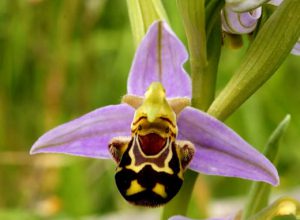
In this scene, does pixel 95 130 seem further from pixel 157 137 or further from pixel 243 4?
pixel 243 4

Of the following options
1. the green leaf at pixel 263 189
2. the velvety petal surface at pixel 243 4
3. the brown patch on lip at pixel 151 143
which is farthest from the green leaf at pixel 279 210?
the velvety petal surface at pixel 243 4

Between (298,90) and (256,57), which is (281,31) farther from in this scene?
(298,90)

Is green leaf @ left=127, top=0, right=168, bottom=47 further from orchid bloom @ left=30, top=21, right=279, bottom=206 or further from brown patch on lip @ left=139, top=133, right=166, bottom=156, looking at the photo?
brown patch on lip @ left=139, top=133, right=166, bottom=156

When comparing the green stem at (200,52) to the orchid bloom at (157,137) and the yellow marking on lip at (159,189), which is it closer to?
the orchid bloom at (157,137)

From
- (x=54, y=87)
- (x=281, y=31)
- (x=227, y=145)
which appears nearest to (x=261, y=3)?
(x=281, y=31)

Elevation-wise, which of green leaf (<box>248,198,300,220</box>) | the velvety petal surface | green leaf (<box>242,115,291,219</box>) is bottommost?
green leaf (<box>248,198,300,220</box>)

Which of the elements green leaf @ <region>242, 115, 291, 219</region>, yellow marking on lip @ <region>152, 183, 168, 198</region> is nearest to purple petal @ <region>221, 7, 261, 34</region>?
green leaf @ <region>242, 115, 291, 219</region>

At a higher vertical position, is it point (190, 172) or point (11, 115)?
point (11, 115)
